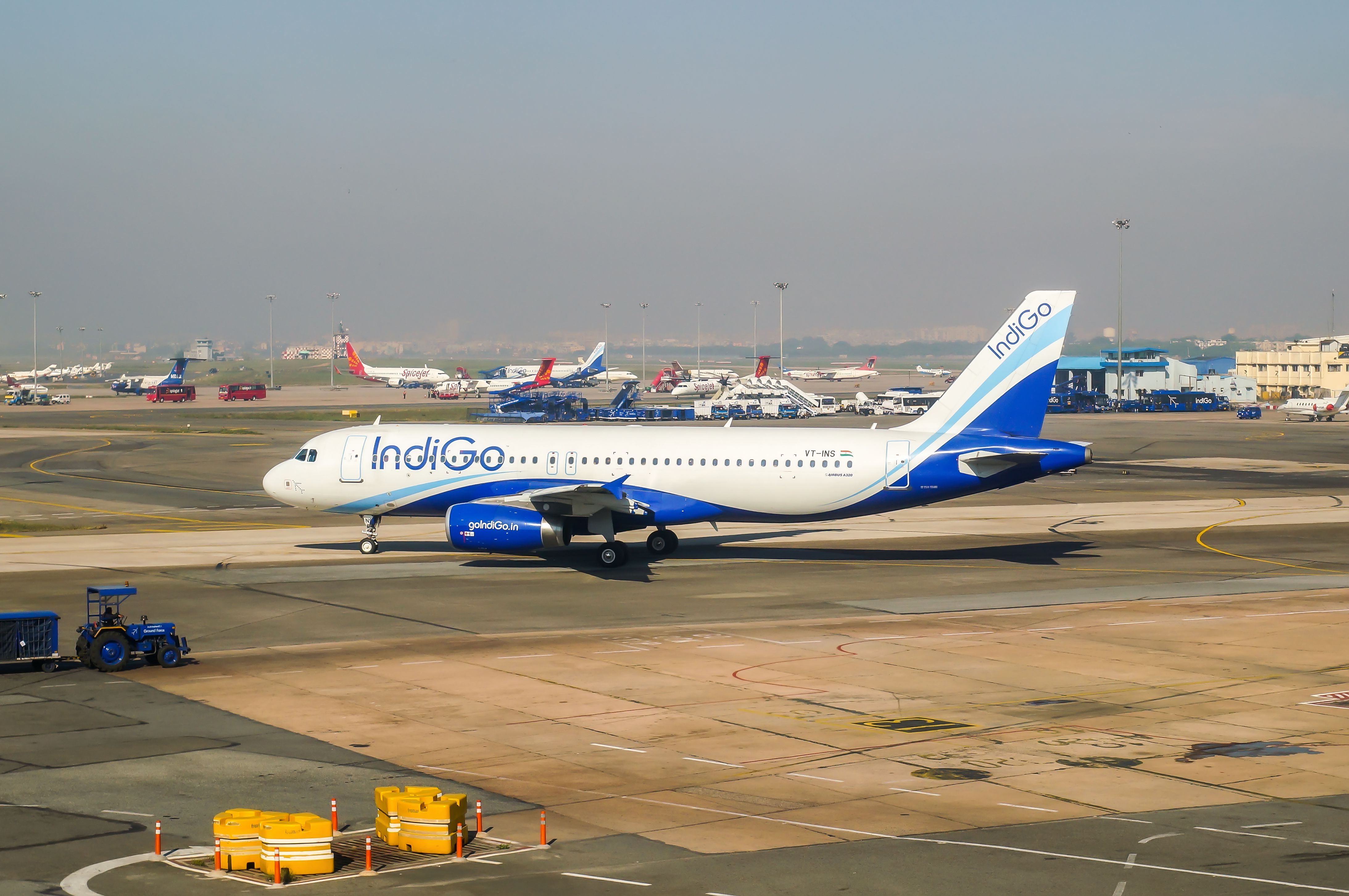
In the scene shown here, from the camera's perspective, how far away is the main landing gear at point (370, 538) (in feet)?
160

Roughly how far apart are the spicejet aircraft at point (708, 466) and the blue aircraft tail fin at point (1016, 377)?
0.05 m

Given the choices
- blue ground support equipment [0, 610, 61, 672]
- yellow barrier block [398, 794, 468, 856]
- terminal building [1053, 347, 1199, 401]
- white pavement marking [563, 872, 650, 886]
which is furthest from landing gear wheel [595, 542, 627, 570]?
terminal building [1053, 347, 1199, 401]

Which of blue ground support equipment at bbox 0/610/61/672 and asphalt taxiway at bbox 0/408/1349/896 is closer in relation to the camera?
asphalt taxiway at bbox 0/408/1349/896

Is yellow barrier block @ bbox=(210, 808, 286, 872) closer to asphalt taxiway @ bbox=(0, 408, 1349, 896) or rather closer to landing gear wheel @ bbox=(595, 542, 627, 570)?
asphalt taxiway @ bbox=(0, 408, 1349, 896)

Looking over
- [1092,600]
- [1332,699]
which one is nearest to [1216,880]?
[1332,699]

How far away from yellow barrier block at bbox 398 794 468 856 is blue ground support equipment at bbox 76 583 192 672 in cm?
1471

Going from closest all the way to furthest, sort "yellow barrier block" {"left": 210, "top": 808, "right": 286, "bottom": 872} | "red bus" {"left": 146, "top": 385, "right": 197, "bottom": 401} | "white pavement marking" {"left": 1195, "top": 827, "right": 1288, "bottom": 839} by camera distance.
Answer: "yellow barrier block" {"left": 210, "top": 808, "right": 286, "bottom": 872}, "white pavement marking" {"left": 1195, "top": 827, "right": 1288, "bottom": 839}, "red bus" {"left": 146, "top": 385, "right": 197, "bottom": 401}

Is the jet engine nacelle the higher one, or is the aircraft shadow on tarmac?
the jet engine nacelle

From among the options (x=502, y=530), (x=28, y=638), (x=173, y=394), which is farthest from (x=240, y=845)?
(x=173, y=394)

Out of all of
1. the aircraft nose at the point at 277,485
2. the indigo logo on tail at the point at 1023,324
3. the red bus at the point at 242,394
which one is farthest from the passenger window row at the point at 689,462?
the red bus at the point at 242,394

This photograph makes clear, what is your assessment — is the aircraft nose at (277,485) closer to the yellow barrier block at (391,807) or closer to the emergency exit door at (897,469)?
the emergency exit door at (897,469)

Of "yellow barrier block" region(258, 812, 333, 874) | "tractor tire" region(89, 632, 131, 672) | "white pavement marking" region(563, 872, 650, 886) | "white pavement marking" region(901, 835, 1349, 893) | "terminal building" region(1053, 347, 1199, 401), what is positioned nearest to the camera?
"white pavement marking" region(901, 835, 1349, 893)

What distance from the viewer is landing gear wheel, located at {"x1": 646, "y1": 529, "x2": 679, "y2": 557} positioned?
48688 millimetres

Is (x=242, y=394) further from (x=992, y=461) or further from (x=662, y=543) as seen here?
(x=992, y=461)
